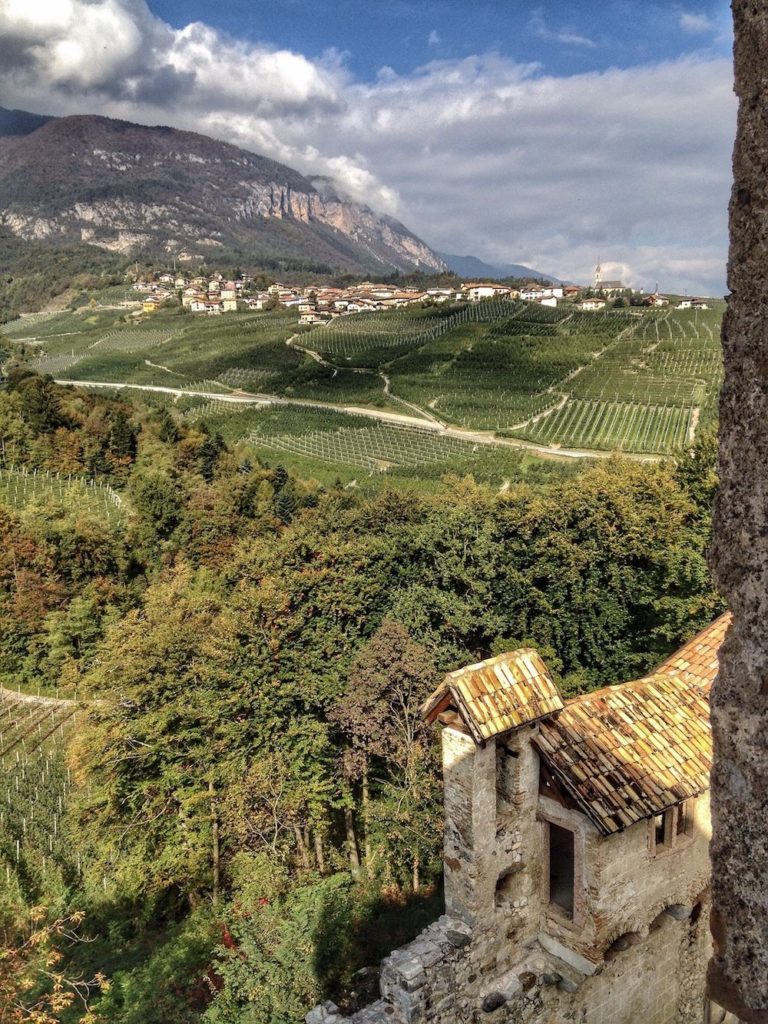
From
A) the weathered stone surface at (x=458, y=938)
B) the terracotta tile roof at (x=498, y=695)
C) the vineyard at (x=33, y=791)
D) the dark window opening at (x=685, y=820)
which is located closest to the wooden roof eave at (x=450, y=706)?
the terracotta tile roof at (x=498, y=695)

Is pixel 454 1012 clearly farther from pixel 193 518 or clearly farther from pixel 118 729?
pixel 193 518

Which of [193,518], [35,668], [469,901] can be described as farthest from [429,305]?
[469,901]

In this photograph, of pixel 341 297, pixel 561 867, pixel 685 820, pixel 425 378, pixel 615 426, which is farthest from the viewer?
pixel 341 297

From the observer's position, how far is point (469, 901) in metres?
6.91

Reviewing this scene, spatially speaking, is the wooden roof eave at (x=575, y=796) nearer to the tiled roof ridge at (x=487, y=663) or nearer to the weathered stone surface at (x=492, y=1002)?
the tiled roof ridge at (x=487, y=663)

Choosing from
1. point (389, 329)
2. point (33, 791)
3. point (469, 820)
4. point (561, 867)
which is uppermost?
point (389, 329)

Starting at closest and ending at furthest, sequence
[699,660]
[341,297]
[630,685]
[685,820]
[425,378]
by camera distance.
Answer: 1. [685,820]
2. [630,685]
3. [699,660]
4. [425,378]
5. [341,297]

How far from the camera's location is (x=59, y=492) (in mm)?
44594

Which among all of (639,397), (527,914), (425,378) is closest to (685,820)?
(527,914)

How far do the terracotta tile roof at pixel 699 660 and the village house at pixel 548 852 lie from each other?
99cm

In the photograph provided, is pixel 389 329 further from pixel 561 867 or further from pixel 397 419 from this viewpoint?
pixel 561 867

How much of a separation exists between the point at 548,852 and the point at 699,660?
3420 millimetres

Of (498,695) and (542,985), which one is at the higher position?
(498,695)

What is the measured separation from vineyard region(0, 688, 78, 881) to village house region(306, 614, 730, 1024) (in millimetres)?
14453
